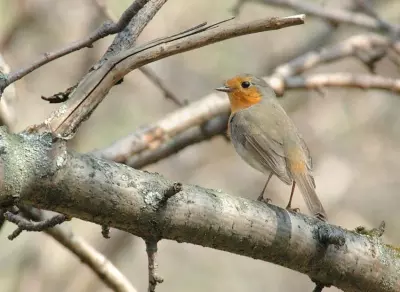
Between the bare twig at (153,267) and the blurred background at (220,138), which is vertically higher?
the bare twig at (153,267)

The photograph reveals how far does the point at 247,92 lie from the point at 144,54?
2.85 m

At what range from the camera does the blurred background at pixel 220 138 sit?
23.6ft

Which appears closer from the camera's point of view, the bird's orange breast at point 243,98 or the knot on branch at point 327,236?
the knot on branch at point 327,236

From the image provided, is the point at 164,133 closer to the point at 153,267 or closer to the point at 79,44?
the point at 79,44

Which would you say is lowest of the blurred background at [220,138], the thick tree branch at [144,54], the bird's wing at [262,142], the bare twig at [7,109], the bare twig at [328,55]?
the blurred background at [220,138]

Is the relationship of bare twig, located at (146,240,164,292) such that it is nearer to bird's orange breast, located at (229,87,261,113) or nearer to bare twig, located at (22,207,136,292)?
bare twig, located at (22,207,136,292)

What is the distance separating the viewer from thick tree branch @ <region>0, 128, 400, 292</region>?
1688 mm

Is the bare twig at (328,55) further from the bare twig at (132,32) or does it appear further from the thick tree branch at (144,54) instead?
the thick tree branch at (144,54)

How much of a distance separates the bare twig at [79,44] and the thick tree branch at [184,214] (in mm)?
199

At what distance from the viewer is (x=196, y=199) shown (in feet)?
6.49

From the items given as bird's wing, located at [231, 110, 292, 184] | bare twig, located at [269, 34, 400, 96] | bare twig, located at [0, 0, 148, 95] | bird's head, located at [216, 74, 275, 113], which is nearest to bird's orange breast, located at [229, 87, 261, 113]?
bird's head, located at [216, 74, 275, 113]

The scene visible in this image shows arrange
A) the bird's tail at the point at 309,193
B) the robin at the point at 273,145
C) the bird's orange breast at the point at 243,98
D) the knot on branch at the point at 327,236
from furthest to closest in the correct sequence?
the bird's orange breast at the point at 243,98 → the robin at the point at 273,145 → the bird's tail at the point at 309,193 → the knot on branch at the point at 327,236

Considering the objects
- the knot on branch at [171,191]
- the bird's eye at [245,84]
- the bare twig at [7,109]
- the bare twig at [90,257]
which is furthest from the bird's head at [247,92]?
the knot on branch at [171,191]

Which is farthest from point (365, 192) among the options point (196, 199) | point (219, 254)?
point (196, 199)
